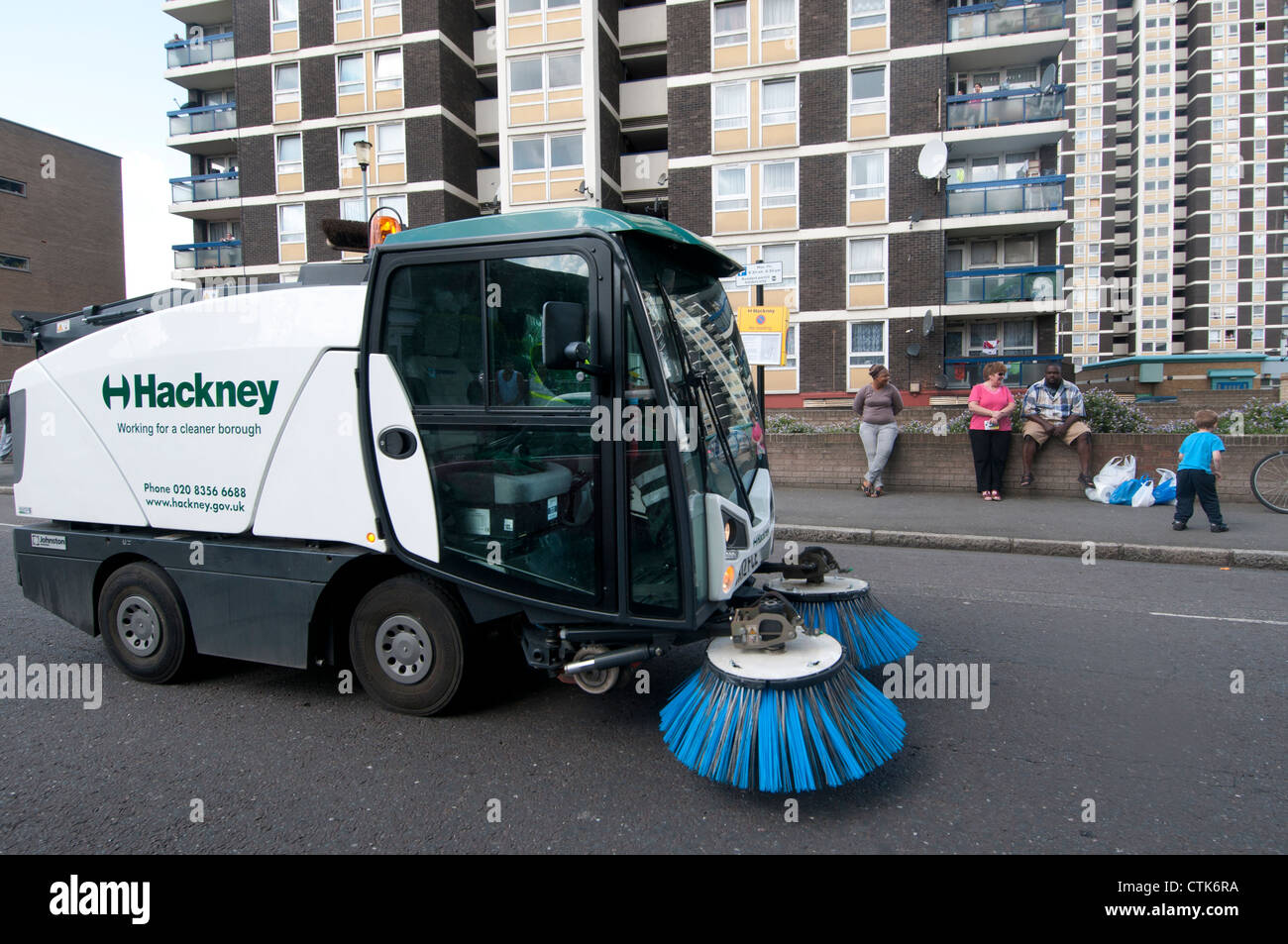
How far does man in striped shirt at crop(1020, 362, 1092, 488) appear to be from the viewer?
10664 millimetres

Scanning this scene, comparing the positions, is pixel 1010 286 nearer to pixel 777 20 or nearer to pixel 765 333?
pixel 777 20

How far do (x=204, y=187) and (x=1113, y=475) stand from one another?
117ft

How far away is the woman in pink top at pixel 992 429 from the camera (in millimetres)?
10773

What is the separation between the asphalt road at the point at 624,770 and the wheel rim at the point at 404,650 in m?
0.26

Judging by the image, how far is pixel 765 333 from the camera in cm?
980

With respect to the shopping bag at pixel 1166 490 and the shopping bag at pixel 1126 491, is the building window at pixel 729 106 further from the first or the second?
the shopping bag at pixel 1166 490

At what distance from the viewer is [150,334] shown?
416cm

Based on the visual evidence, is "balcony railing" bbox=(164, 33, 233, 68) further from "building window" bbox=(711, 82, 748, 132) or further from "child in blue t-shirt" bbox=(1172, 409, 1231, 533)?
"child in blue t-shirt" bbox=(1172, 409, 1231, 533)

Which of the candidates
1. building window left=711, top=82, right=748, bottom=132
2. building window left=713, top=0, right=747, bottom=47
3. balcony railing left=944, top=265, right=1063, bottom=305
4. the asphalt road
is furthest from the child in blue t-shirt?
building window left=713, top=0, right=747, bottom=47

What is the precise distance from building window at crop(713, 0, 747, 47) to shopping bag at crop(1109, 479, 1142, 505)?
21502 millimetres

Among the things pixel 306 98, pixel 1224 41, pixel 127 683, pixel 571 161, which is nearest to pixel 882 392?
pixel 127 683

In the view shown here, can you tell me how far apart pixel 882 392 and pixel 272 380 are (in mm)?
9285

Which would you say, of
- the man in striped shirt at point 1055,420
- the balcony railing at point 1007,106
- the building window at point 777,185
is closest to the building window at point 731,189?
the building window at point 777,185
